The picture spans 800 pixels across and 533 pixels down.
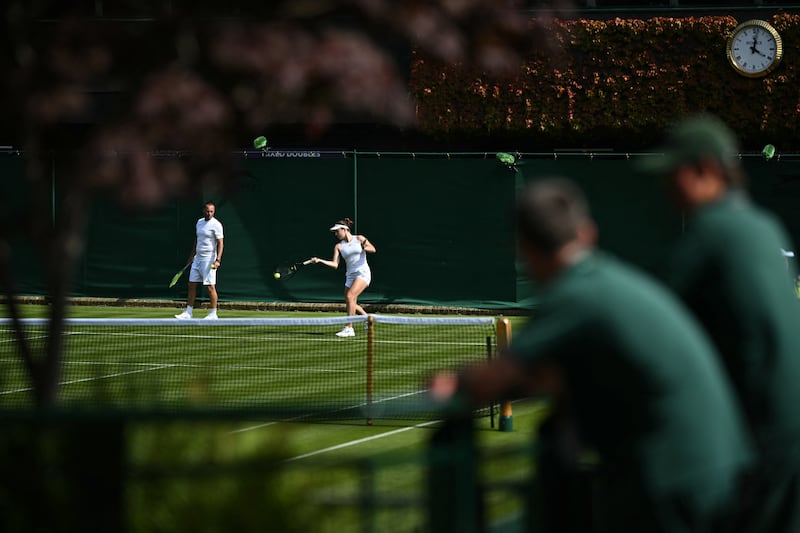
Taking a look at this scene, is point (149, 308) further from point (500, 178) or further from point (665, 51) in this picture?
point (665, 51)

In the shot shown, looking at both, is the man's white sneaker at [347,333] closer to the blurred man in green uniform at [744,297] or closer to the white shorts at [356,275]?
the white shorts at [356,275]

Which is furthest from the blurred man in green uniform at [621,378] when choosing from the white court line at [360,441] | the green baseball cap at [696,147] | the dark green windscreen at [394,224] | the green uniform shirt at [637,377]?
the dark green windscreen at [394,224]

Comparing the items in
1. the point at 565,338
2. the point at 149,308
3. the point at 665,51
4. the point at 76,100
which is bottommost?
the point at 149,308

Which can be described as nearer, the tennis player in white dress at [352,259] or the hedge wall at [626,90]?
the tennis player in white dress at [352,259]

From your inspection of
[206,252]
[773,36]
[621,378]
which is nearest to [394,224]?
[206,252]

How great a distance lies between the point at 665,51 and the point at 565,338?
84.5 ft

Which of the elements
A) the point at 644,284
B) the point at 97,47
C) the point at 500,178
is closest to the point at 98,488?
the point at 97,47

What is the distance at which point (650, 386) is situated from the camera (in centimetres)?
366

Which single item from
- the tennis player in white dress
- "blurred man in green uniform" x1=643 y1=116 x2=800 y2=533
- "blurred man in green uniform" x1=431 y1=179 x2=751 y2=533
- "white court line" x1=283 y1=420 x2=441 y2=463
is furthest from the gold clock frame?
"blurred man in green uniform" x1=431 y1=179 x2=751 y2=533

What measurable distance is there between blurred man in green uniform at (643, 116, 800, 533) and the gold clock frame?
24509 millimetres

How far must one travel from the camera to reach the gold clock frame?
1098 inches

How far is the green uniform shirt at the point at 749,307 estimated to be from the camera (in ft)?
14.0

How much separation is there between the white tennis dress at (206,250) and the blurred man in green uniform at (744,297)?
66.6 feet

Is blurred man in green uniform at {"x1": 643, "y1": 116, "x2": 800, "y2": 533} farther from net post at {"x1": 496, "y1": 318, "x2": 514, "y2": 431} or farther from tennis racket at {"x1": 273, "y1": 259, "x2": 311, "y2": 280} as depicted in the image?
tennis racket at {"x1": 273, "y1": 259, "x2": 311, "y2": 280}
